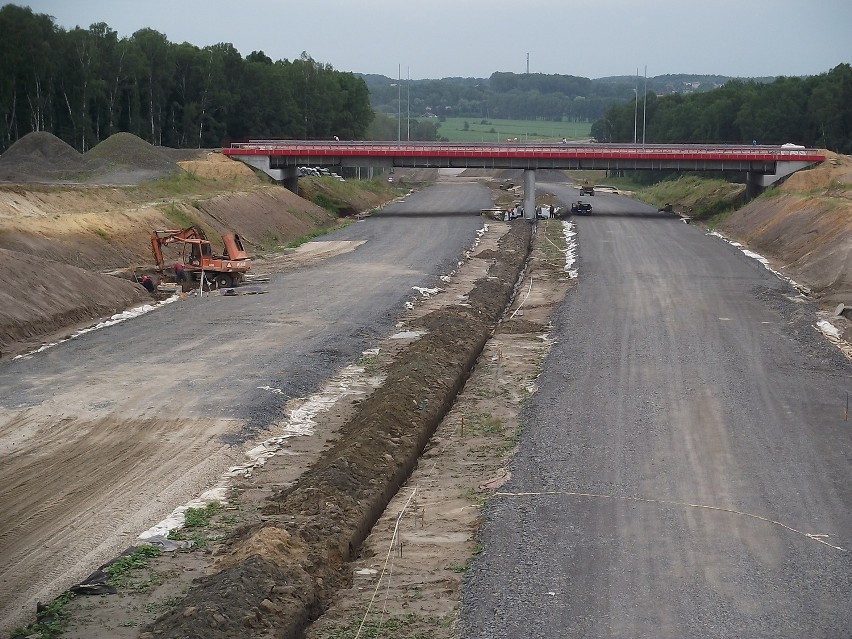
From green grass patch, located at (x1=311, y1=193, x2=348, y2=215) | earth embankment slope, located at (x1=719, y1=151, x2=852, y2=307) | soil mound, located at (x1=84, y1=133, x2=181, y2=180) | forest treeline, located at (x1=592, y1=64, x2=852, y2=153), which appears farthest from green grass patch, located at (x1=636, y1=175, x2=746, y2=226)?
soil mound, located at (x1=84, y1=133, x2=181, y2=180)

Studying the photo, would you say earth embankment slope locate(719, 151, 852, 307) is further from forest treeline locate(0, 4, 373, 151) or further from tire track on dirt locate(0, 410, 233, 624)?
forest treeline locate(0, 4, 373, 151)

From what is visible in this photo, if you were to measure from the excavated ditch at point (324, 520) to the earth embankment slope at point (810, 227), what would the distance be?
20.9 m

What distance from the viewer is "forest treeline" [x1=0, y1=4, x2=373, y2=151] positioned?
80.9 metres

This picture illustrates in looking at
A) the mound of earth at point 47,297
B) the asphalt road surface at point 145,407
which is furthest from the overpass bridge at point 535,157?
the mound of earth at point 47,297

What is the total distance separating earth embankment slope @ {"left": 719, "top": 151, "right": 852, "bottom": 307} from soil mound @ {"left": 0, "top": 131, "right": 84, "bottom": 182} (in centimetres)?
4410

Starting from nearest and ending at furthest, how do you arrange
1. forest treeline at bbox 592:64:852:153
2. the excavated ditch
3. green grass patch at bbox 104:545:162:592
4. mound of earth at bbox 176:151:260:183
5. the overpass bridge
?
the excavated ditch
green grass patch at bbox 104:545:162:592
the overpass bridge
mound of earth at bbox 176:151:260:183
forest treeline at bbox 592:64:852:153

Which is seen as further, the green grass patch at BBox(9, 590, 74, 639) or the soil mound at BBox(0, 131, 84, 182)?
the soil mound at BBox(0, 131, 84, 182)

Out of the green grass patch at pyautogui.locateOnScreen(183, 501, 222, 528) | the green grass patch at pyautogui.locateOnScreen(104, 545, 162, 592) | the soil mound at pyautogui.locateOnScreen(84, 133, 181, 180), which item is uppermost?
the soil mound at pyautogui.locateOnScreen(84, 133, 181, 180)

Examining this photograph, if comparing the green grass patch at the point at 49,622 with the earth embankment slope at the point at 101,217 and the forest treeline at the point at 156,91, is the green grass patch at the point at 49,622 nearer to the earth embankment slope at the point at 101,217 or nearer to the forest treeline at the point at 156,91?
the earth embankment slope at the point at 101,217

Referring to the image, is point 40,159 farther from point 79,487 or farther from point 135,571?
point 135,571

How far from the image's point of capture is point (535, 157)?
261 ft

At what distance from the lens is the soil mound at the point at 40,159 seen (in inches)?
2674

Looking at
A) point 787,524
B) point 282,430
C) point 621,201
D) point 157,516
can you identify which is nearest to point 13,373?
point 282,430

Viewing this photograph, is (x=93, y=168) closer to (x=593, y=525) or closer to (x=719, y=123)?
(x=593, y=525)
